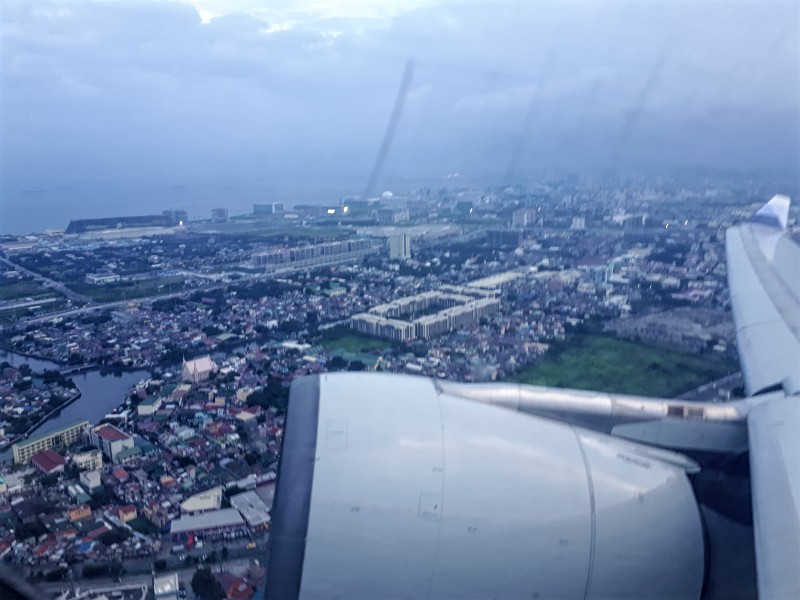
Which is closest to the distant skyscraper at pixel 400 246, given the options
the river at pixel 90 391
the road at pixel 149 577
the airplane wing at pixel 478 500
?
the river at pixel 90 391

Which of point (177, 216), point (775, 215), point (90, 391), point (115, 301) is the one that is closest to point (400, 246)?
point (115, 301)

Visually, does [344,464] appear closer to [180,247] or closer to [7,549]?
[7,549]

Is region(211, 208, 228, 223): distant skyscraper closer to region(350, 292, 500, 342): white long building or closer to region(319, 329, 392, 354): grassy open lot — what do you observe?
region(350, 292, 500, 342): white long building

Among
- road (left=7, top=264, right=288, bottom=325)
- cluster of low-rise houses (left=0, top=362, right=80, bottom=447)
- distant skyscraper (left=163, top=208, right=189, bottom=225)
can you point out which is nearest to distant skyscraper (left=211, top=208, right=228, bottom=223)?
distant skyscraper (left=163, top=208, right=189, bottom=225)

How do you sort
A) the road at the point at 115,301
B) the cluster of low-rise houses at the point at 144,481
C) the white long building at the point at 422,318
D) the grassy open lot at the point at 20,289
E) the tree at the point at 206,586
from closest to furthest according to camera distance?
the tree at the point at 206,586 → the cluster of low-rise houses at the point at 144,481 → the white long building at the point at 422,318 → the road at the point at 115,301 → the grassy open lot at the point at 20,289

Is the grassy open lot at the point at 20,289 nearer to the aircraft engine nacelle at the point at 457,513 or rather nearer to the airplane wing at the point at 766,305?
the airplane wing at the point at 766,305
